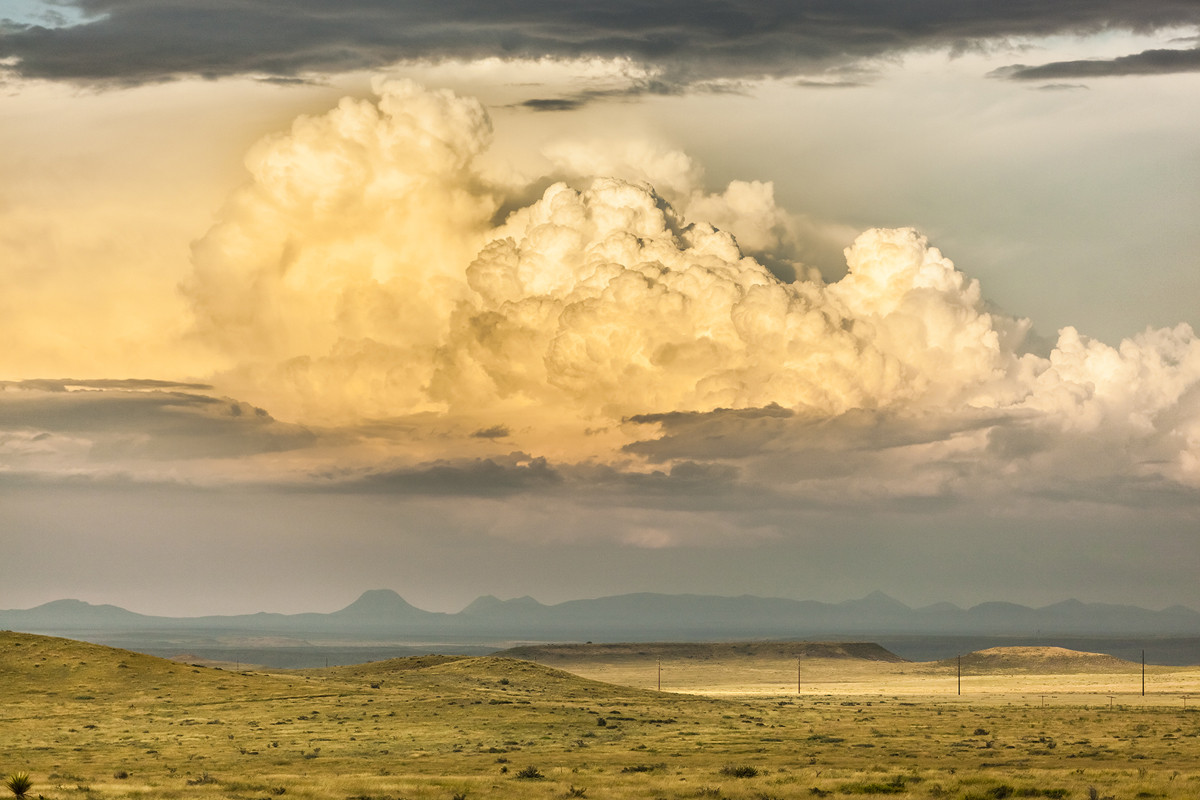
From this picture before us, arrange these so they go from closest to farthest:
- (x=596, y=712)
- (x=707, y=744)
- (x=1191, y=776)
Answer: (x=1191, y=776) → (x=707, y=744) → (x=596, y=712)

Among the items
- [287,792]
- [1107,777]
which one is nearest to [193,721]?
[287,792]

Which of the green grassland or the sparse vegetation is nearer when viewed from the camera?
the green grassland

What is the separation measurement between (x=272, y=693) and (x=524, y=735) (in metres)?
29.6

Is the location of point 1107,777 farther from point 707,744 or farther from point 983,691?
point 983,691

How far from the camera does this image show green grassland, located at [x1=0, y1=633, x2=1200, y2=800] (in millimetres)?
62531

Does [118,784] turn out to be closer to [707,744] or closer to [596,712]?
[707,744]

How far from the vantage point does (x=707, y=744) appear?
88688 millimetres

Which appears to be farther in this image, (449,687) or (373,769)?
(449,687)

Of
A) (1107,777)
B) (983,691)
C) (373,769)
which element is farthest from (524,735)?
(983,691)

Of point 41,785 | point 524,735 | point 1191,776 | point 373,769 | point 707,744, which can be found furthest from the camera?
point 524,735

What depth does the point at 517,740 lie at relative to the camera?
91.3m

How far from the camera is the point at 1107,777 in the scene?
2616 inches

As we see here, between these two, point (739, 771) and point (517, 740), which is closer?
point (739, 771)

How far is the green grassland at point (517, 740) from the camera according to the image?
62531 mm
